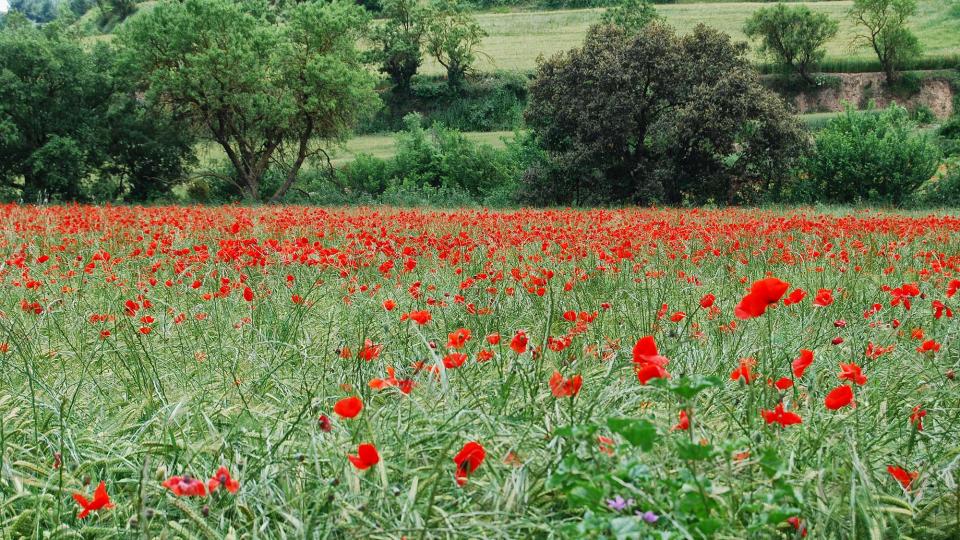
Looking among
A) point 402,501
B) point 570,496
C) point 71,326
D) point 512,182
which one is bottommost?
point 512,182

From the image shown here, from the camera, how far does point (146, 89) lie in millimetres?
29188

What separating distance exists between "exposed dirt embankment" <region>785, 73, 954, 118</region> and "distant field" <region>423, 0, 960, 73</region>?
10.3 ft

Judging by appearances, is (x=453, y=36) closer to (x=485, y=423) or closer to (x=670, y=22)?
(x=670, y=22)

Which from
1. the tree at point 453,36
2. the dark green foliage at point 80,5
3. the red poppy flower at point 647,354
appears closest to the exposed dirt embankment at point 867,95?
the tree at point 453,36

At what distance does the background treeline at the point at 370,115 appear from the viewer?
2300 cm

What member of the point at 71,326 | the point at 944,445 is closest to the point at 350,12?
the point at 71,326

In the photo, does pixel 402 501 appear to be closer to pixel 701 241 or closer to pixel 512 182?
pixel 701 241

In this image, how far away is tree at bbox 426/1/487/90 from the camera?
44562 millimetres

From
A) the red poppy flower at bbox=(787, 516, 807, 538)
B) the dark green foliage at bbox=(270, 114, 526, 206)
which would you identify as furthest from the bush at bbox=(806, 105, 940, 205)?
the red poppy flower at bbox=(787, 516, 807, 538)

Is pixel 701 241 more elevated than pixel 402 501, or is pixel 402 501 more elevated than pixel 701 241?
pixel 402 501

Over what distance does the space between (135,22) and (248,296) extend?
2814cm

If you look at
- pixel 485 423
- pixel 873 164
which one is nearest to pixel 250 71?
pixel 873 164

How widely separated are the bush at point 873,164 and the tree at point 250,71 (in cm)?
1673

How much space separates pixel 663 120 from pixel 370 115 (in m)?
12.7
